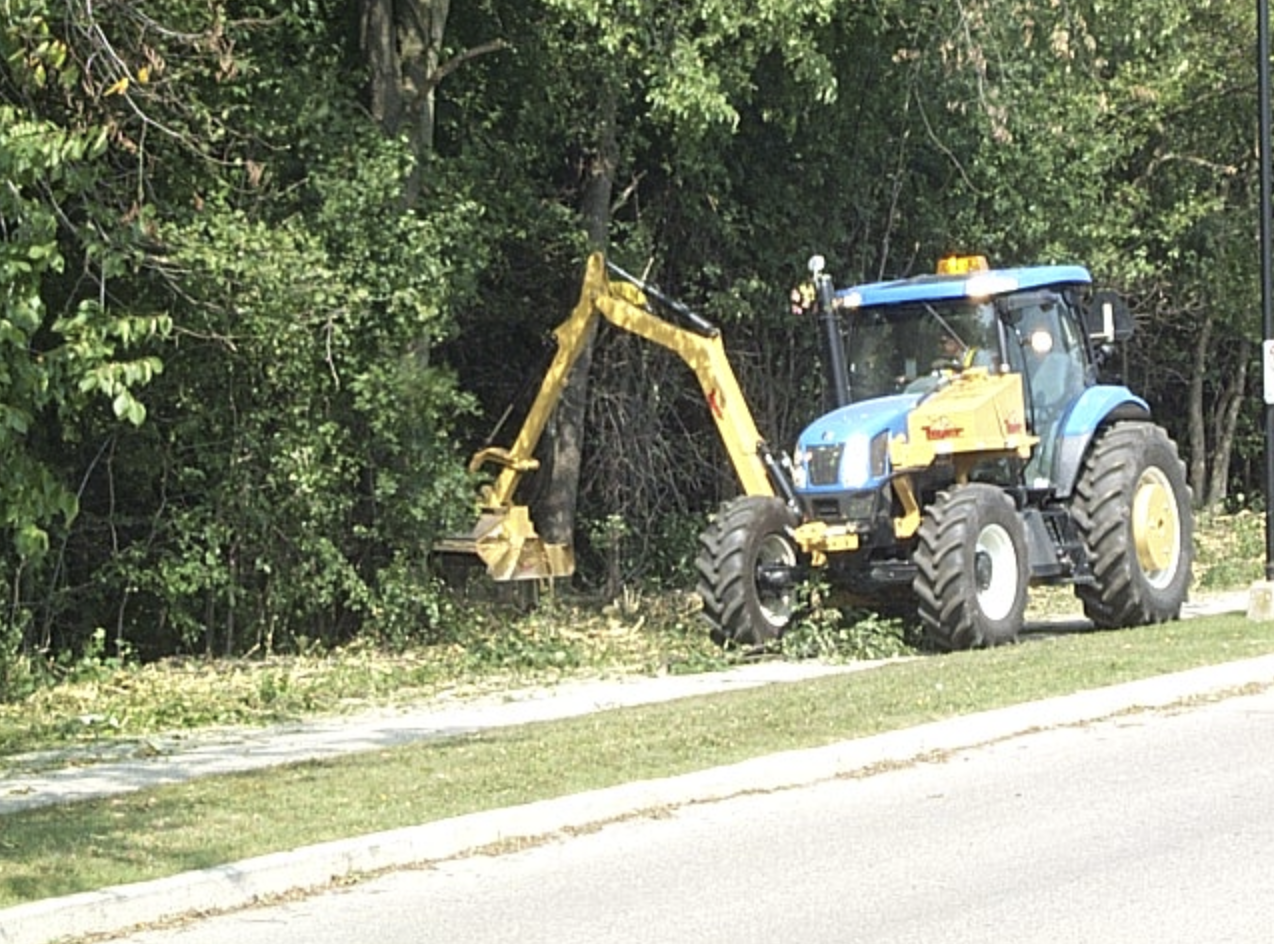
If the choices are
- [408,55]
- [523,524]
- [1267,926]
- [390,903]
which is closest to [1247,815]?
[1267,926]

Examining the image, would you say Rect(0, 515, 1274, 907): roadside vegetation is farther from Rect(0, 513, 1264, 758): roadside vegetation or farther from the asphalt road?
the asphalt road

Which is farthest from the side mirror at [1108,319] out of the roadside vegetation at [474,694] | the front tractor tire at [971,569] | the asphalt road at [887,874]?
the asphalt road at [887,874]

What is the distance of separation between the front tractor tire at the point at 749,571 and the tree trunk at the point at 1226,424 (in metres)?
17.4

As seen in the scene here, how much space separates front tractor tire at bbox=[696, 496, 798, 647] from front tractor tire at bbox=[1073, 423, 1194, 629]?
274 cm

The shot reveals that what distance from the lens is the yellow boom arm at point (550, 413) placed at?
64.8 feet

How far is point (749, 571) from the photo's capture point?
18.2 meters

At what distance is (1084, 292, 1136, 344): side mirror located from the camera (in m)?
19.3

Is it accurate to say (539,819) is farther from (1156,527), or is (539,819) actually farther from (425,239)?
(1156,527)

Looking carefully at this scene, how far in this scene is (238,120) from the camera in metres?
18.4

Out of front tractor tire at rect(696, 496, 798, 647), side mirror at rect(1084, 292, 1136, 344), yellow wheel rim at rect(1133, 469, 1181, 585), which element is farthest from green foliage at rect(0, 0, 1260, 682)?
side mirror at rect(1084, 292, 1136, 344)

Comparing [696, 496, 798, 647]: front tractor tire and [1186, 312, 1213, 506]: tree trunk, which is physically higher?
[1186, 312, 1213, 506]: tree trunk

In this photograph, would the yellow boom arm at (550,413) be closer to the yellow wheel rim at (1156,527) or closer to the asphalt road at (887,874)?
the yellow wheel rim at (1156,527)

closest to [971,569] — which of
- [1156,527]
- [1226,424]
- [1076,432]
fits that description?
[1076,432]

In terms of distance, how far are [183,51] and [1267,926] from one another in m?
12.5
